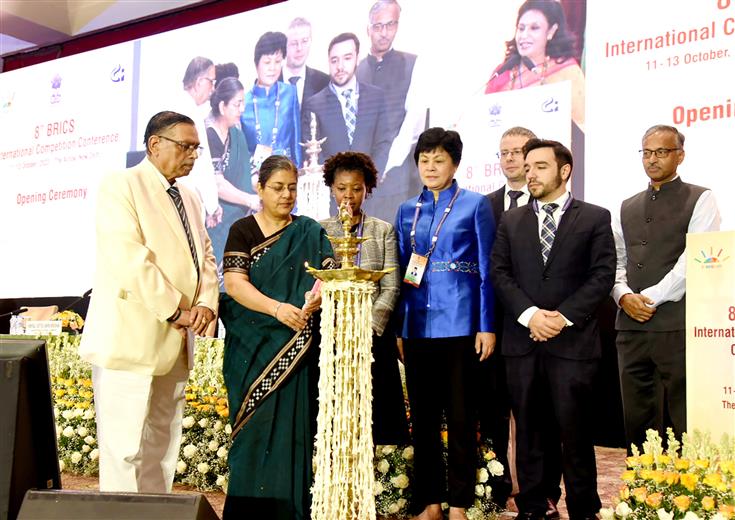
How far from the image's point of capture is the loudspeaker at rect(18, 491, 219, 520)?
142 centimetres

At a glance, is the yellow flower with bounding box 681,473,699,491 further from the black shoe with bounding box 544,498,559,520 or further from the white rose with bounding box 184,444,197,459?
the white rose with bounding box 184,444,197,459

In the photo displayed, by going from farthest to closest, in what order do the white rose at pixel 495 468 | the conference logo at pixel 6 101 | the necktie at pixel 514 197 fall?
1. the conference logo at pixel 6 101
2. the necktie at pixel 514 197
3. the white rose at pixel 495 468

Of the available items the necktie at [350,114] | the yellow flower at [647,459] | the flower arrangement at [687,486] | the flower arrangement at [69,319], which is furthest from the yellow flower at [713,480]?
the flower arrangement at [69,319]

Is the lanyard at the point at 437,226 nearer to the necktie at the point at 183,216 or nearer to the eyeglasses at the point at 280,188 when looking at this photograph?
the eyeglasses at the point at 280,188

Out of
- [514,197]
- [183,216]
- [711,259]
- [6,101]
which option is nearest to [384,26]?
[514,197]

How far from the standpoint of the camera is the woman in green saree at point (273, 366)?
285cm

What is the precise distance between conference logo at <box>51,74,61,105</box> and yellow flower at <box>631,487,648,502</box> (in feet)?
21.5

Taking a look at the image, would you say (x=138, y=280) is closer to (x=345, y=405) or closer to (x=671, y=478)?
(x=345, y=405)

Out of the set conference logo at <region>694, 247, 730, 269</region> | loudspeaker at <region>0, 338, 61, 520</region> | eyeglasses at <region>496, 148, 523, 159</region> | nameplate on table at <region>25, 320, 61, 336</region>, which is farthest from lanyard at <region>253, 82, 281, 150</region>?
loudspeaker at <region>0, 338, 61, 520</region>

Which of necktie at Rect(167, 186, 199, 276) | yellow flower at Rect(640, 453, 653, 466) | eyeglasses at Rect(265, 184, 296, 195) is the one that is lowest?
yellow flower at Rect(640, 453, 653, 466)

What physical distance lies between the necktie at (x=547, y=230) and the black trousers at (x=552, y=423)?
1.26 feet

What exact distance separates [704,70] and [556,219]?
1.61 meters

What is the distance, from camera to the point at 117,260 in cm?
271

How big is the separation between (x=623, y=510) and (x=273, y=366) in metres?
1.28
